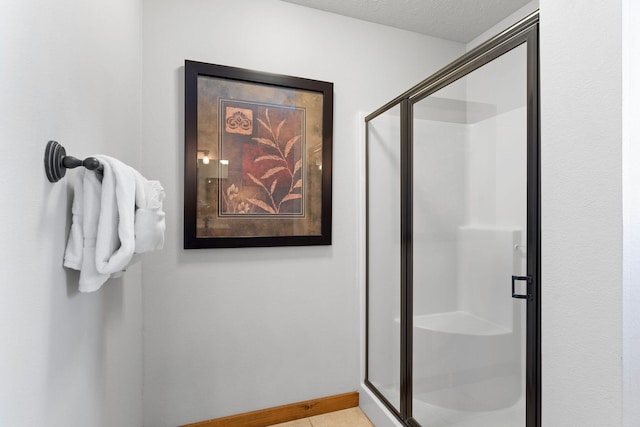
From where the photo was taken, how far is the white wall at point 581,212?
2.39ft

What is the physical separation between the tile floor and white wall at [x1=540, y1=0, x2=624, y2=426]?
1278 mm

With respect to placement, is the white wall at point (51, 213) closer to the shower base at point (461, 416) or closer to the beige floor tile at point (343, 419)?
the beige floor tile at point (343, 419)

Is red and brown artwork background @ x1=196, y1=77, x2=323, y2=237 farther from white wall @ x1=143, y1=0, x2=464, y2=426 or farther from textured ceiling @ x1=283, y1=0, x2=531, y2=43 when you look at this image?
textured ceiling @ x1=283, y1=0, x2=531, y2=43

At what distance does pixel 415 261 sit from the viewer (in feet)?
5.32

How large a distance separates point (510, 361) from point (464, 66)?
111 centimetres

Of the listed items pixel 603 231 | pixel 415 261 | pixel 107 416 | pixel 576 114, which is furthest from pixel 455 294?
pixel 107 416

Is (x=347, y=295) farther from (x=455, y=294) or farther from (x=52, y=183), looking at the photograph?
(x=52, y=183)

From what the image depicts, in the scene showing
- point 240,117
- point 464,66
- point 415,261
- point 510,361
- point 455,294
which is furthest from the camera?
point 240,117

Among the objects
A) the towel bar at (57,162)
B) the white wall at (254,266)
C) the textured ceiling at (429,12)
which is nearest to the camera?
the towel bar at (57,162)

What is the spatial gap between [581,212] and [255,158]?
1474 millimetres

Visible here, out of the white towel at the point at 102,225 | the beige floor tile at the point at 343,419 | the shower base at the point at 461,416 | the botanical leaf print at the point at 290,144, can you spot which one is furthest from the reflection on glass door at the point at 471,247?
the white towel at the point at 102,225

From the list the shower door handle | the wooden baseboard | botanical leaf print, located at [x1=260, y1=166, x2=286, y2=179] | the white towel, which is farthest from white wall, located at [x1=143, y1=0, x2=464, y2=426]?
the shower door handle

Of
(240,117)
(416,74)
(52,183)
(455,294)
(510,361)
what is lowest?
(510,361)

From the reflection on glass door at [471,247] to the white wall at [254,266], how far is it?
557mm
